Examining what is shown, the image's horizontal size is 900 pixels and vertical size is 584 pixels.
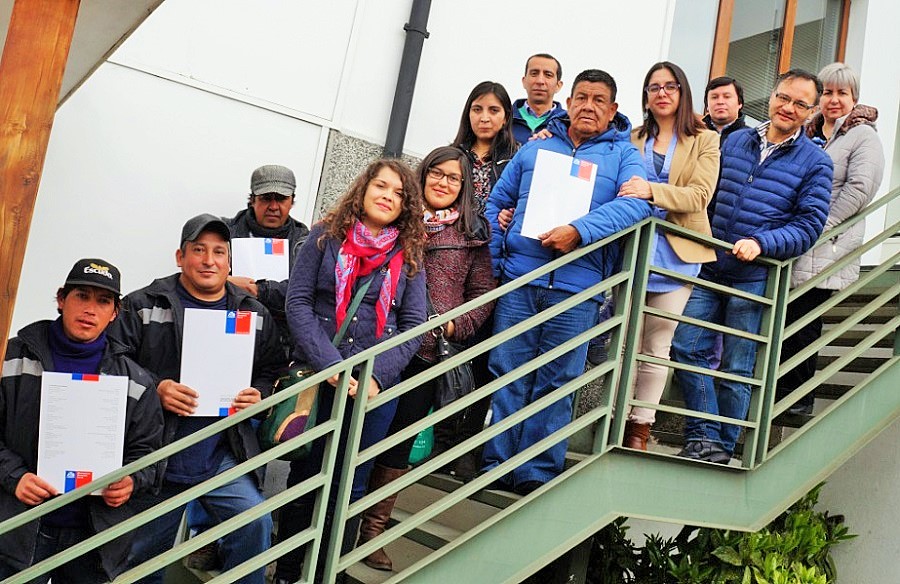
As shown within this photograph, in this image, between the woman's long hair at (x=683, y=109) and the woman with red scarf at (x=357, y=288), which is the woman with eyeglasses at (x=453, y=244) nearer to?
the woman with red scarf at (x=357, y=288)

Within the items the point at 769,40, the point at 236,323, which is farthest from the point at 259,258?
the point at 769,40

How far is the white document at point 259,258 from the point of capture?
13.6 ft

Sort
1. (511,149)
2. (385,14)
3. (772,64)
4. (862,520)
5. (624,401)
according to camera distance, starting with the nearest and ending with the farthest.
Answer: (624,401), (511,149), (862,520), (385,14), (772,64)

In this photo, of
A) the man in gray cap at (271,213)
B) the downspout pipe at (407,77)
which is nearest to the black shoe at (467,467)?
the man in gray cap at (271,213)

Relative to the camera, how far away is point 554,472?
11.8 ft

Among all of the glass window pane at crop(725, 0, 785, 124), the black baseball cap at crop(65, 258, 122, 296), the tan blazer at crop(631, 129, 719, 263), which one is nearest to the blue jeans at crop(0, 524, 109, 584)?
the black baseball cap at crop(65, 258, 122, 296)

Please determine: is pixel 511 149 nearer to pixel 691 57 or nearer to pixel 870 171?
pixel 870 171

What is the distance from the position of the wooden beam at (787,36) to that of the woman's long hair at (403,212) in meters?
5.11

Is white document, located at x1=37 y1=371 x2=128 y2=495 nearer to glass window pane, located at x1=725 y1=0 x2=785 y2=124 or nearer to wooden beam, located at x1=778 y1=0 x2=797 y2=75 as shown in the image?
glass window pane, located at x1=725 y1=0 x2=785 y2=124

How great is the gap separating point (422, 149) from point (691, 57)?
2544mm

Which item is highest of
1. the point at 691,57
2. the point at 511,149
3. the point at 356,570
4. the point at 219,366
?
the point at 691,57

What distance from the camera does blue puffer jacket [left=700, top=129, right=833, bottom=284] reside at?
3838mm

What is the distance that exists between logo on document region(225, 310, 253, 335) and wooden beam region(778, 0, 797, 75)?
5.72 metres

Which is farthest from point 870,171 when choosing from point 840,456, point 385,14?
point 385,14
